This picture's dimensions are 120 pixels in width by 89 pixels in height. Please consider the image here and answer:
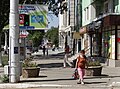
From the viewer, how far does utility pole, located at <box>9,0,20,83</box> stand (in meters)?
19.0

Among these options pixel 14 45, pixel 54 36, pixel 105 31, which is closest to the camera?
pixel 14 45

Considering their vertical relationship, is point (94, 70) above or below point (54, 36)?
below

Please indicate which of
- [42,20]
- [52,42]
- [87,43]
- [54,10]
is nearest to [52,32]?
[52,42]

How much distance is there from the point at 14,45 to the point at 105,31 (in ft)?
58.0

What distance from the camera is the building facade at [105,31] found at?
3089 centimetres

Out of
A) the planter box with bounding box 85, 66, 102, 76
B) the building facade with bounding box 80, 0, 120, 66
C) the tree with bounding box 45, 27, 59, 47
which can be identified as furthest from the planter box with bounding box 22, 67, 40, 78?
the tree with bounding box 45, 27, 59, 47

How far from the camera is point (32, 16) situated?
81.8 ft

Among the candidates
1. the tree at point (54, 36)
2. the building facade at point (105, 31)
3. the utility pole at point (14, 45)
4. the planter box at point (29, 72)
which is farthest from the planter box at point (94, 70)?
the tree at point (54, 36)

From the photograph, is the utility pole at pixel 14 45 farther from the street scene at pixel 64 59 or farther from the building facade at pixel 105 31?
the building facade at pixel 105 31

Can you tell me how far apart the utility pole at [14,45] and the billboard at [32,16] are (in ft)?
11.2

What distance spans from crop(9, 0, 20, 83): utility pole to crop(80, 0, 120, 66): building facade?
41.3 feet

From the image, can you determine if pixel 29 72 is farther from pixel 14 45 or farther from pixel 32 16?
pixel 32 16

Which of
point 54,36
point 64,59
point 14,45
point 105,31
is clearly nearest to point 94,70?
point 14,45

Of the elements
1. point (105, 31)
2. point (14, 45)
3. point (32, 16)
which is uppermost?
point (32, 16)
